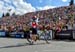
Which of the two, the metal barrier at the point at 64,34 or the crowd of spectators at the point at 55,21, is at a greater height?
the crowd of spectators at the point at 55,21

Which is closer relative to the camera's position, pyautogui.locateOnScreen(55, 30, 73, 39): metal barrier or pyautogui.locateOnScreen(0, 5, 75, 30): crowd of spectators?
pyautogui.locateOnScreen(55, 30, 73, 39): metal barrier

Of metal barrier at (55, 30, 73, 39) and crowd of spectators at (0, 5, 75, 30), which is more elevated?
crowd of spectators at (0, 5, 75, 30)

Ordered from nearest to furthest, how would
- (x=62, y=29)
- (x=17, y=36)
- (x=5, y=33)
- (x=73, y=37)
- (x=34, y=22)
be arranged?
(x=34, y=22) → (x=73, y=37) → (x=62, y=29) → (x=17, y=36) → (x=5, y=33)

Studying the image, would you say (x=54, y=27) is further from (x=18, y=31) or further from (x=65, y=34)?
(x=18, y=31)

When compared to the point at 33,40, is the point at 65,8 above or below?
above

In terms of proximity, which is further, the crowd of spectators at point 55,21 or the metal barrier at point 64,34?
the crowd of spectators at point 55,21

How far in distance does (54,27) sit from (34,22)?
10.1m

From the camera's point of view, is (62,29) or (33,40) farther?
(62,29)

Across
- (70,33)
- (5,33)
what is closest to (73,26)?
(70,33)

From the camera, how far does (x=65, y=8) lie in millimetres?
48031

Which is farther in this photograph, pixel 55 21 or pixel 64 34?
pixel 55 21

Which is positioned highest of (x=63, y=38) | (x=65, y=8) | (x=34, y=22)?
(x=65, y=8)

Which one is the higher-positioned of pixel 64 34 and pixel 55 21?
pixel 55 21


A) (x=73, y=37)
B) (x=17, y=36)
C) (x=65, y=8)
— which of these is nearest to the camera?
(x=73, y=37)
